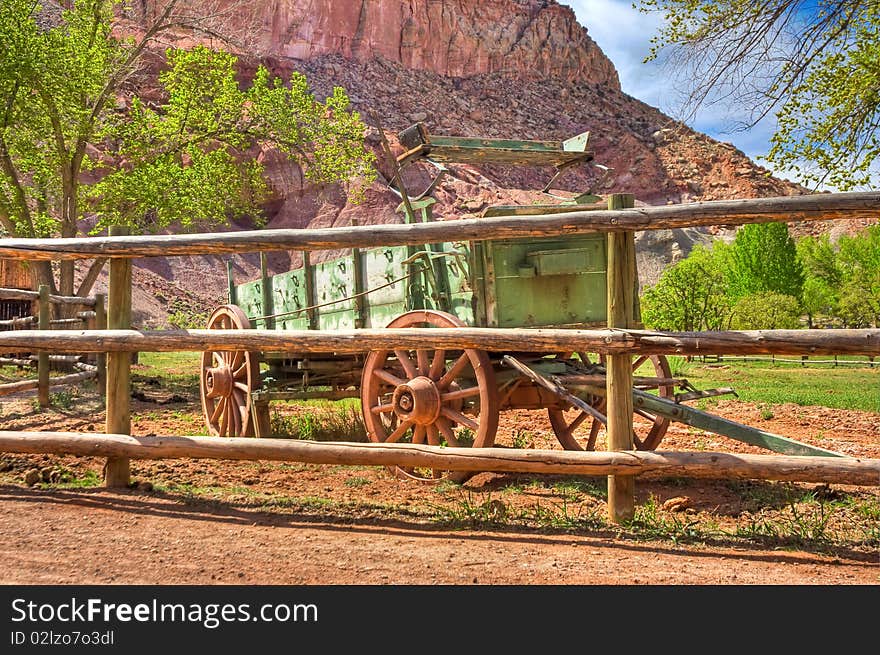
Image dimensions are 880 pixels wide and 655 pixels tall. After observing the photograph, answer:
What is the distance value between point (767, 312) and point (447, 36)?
78.3 m

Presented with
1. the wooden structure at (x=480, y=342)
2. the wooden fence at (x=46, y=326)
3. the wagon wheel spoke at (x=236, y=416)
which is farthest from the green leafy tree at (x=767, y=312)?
the wooden structure at (x=480, y=342)

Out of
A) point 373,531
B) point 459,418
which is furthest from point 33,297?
point 373,531

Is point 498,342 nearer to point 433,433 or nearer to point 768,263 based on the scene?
point 433,433

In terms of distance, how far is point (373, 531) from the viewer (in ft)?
12.0

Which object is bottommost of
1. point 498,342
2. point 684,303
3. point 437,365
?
point 437,365

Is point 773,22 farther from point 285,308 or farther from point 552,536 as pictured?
point 552,536

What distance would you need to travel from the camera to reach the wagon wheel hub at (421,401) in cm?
503

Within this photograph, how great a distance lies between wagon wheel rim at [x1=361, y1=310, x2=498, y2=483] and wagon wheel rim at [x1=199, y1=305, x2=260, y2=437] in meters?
1.37

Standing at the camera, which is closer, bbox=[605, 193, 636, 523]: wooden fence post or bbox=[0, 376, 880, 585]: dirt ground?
bbox=[0, 376, 880, 585]: dirt ground

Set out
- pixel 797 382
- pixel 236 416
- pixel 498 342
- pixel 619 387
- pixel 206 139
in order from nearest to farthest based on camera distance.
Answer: pixel 619 387
pixel 498 342
pixel 236 416
pixel 206 139
pixel 797 382

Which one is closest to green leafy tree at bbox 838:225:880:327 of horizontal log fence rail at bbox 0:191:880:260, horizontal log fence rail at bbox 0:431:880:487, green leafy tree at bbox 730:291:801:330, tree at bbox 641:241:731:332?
green leafy tree at bbox 730:291:801:330

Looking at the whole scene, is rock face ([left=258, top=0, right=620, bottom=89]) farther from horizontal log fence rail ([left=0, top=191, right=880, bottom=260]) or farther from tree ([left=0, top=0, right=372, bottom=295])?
horizontal log fence rail ([left=0, top=191, right=880, bottom=260])

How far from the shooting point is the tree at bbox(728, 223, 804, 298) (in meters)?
43.8

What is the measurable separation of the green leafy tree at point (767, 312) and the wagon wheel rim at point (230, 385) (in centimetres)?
3201
